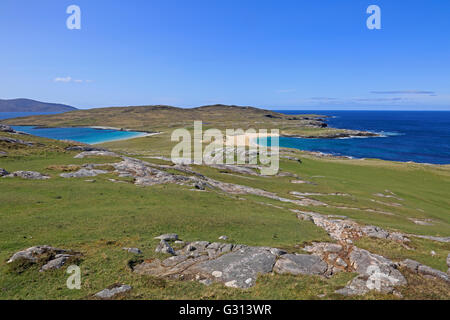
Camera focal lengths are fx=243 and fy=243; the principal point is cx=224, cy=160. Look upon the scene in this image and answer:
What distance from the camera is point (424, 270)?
18.5 metres

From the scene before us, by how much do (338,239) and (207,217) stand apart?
50.2 feet

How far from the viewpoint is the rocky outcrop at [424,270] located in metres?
17.9

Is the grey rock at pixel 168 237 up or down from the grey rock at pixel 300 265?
up

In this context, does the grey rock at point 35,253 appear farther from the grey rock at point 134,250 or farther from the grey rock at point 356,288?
the grey rock at point 356,288

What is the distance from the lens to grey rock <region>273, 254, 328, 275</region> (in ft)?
59.5

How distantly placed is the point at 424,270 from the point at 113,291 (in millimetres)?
→ 22188

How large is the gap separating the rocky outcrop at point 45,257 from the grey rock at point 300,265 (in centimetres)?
1534

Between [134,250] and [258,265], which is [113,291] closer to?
[134,250]

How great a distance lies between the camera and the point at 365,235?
28.7m

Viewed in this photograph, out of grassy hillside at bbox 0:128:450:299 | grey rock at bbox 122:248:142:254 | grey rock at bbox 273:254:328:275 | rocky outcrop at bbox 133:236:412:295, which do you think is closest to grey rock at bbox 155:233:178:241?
grassy hillside at bbox 0:128:450:299

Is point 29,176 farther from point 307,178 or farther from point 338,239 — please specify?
Result: point 307,178

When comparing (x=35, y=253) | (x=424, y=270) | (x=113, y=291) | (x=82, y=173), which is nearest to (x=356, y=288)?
(x=424, y=270)

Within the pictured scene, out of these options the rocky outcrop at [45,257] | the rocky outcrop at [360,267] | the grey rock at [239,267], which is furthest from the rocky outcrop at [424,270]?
the rocky outcrop at [45,257]
